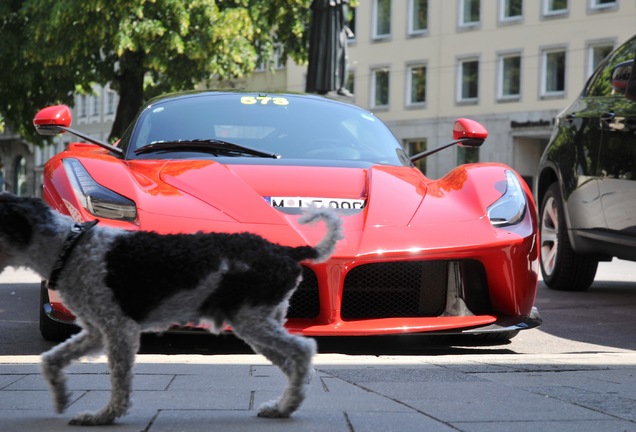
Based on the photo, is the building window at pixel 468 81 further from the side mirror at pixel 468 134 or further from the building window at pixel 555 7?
the side mirror at pixel 468 134

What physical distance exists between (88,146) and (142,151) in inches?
26.9

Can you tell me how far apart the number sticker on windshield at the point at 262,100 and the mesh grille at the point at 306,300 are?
2.12 metres

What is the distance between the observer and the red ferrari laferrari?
589 cm

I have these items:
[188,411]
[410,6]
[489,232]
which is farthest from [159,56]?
[410,6]

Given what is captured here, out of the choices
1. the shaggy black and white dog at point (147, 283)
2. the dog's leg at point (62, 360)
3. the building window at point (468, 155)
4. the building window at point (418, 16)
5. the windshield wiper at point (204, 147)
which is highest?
the building window at point (418, 16)

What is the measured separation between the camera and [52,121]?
7.12 m

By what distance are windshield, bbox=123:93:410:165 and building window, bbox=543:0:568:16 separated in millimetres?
39540

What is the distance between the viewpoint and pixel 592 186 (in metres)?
8.98

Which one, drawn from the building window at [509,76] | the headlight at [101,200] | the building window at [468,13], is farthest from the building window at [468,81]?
the headlight at [101,200]

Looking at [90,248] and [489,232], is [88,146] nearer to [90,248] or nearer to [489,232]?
[489,232]

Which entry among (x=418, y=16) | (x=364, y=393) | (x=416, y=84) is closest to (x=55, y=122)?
(x=364, y=393)

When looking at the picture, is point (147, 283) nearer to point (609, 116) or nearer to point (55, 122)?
point (55, 122)

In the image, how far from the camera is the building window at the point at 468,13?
49.3 metres

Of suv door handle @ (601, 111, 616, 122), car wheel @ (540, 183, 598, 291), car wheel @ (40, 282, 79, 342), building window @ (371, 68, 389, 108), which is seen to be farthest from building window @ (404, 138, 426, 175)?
car wheel @ (40, 282, 79, 342)
